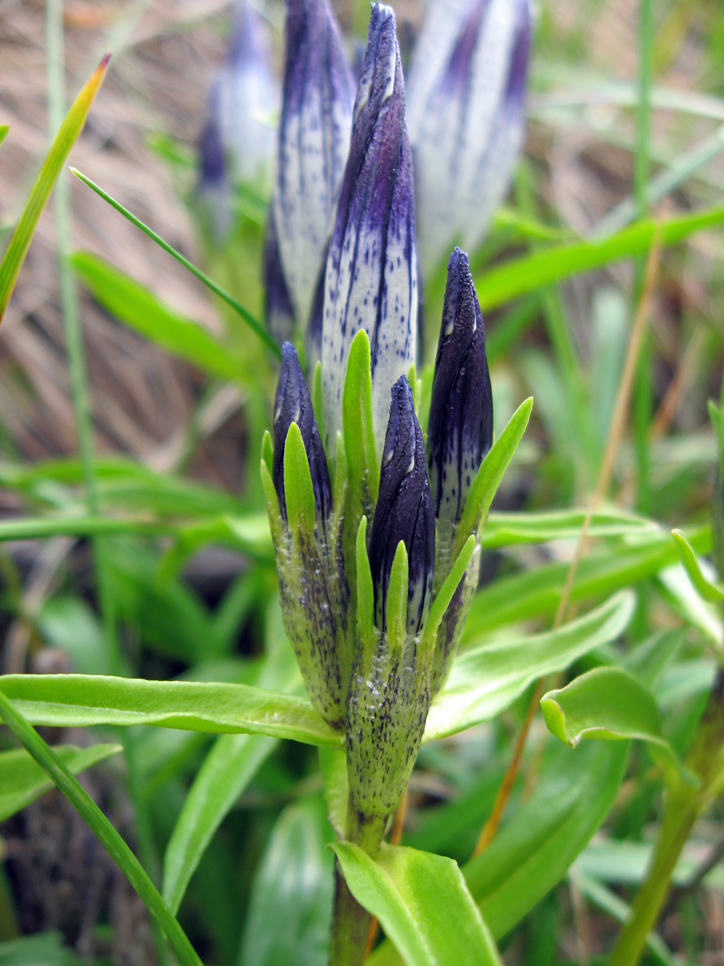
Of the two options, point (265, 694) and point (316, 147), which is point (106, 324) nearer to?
point (316, 147)

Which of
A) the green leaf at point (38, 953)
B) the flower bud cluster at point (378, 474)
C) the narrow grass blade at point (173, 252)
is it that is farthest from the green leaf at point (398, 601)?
the green leaf at point (38, 953)

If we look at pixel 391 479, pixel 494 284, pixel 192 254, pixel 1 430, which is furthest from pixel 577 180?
pixel 391 479

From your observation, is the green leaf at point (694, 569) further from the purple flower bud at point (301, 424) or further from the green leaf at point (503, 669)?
the purple flower bud at point (301, 424)

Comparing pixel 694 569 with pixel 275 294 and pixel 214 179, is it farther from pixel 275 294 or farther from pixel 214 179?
pixel 214 179

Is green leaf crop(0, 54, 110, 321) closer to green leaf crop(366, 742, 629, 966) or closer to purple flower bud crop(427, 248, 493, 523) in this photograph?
purple flower bud crop(427, 248, 493, 523)

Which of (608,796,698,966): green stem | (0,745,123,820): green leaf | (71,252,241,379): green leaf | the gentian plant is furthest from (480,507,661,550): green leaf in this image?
(71,252,241,379): green leaf
